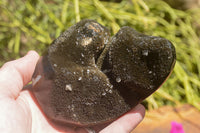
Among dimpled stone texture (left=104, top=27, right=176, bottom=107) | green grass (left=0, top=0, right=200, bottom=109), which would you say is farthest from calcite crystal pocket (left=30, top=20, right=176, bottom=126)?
green grass (left=0, top=0, right=200, bottom=109)

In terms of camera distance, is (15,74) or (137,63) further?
(15,74)

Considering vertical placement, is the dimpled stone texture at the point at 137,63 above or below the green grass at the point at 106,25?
above

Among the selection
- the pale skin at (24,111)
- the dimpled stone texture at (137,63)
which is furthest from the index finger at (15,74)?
the dimpled stone texture at (137,63)

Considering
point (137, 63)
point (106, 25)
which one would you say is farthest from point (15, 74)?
point (106, 25)

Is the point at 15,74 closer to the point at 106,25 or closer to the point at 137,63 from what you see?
the point at 137,63

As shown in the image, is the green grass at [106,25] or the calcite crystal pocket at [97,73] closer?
the calcite crystal pocket at [97,73]

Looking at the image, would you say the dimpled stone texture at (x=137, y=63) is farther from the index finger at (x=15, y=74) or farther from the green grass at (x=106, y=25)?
the green grass at (x=106, y=25)

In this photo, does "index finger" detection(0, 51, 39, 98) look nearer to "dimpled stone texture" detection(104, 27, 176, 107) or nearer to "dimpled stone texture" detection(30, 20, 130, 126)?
"dimpled stone texture" detection(30, 20, 130, 126)
